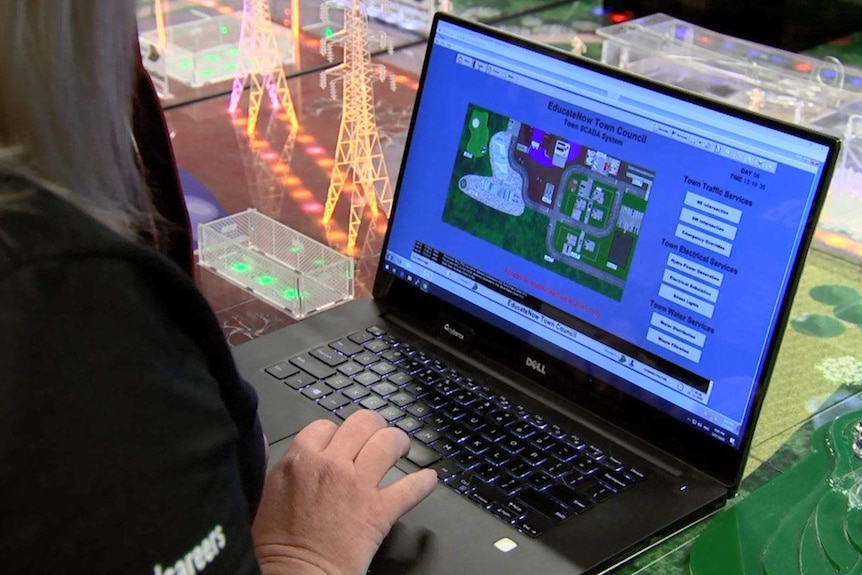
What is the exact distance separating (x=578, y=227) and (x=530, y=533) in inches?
10.7

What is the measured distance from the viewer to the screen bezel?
31.9 inches

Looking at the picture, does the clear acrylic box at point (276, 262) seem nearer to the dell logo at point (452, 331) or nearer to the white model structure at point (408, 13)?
the dell logo at point (452, 331)

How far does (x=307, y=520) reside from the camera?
75cm

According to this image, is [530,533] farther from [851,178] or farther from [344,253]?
[851,178]

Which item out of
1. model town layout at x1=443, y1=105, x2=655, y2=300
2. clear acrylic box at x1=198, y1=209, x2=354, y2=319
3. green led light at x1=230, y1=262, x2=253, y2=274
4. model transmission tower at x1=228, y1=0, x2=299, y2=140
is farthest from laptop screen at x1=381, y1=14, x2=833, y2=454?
model transmission tower at x1=228, y1=0, x2=299, y2=140

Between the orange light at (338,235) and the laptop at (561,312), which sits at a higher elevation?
the laptop at (561,312)

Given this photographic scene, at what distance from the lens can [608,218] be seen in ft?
2.97

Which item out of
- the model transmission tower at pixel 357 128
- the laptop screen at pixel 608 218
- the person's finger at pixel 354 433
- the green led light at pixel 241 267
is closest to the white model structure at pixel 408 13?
the model transmission tower at pixel 357 128

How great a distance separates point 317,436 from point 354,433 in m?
0.03

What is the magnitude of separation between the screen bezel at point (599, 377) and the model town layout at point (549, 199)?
70 mm

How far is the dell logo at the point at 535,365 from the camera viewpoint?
3.18 ft

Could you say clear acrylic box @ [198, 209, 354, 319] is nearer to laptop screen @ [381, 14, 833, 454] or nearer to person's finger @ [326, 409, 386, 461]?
laptop screen @ [381, 14, 833, 454]

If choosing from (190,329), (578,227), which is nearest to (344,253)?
(578,227)

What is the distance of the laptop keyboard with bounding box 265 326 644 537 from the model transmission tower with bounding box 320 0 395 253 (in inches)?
13.0
